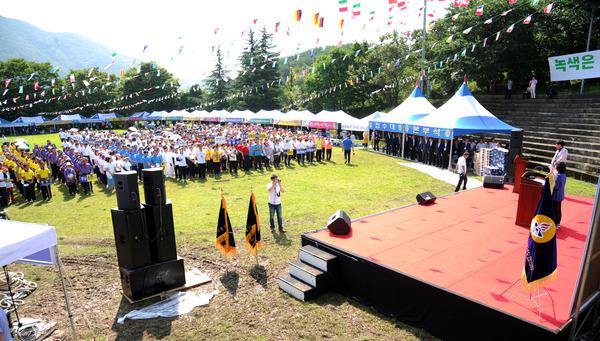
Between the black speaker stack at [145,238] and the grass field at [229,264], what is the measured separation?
1.79 feet

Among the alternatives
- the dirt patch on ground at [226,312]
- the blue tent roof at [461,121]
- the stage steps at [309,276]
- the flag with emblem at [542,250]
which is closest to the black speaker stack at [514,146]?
the blue tent roof at [461,121]

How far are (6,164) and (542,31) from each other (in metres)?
34.2

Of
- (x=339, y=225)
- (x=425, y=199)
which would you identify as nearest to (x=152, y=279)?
(x=339, y=225)

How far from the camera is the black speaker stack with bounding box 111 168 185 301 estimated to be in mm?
6449

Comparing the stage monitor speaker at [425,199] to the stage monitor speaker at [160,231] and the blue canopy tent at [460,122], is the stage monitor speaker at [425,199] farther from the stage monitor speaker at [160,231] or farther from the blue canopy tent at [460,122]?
the blue canopy tent at [460,122]

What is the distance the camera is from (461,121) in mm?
17266

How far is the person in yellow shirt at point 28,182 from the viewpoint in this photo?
14.1m

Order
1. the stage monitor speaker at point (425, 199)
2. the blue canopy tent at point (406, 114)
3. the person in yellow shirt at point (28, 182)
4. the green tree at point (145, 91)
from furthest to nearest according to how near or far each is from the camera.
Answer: the green tree at point (145, 91) < the blue canopy tent at point (406, 114) < the person in yellow shirt at point (28, 182) < the stage monitor speaker at point (425, 199)

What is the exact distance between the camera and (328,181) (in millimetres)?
16234

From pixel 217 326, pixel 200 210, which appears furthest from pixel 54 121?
pixel 217 326

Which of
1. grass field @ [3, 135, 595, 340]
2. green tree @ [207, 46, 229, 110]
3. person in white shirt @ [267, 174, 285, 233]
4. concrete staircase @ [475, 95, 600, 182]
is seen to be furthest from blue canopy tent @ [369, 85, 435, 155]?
green tree @ [207, 46, 229, 110]

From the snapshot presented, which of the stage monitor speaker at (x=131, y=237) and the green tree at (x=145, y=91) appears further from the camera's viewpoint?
the green tree at (x=145, y=91)

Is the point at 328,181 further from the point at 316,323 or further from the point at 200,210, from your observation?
the point at 316,323

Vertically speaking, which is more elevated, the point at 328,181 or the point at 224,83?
the point at 224,83
